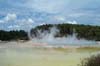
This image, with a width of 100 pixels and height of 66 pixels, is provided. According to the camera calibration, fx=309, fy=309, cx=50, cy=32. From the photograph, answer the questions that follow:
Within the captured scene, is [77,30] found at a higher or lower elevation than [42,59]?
lower

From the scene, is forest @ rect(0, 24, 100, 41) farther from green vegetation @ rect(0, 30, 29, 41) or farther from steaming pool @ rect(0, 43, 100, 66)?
steaming pool @ rect(0, 43, 100, 66)

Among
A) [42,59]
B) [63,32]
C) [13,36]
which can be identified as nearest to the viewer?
[42,59]

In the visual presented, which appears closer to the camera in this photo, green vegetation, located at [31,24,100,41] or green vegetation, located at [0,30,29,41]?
green vegetation, located at [0,30,29,41]

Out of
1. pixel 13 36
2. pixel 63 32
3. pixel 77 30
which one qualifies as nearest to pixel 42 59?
pixel 13 36

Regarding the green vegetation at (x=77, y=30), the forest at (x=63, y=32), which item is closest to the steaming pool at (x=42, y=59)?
the forest at (x=63, y=32)

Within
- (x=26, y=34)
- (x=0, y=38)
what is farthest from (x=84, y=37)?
(x=0, y=38)

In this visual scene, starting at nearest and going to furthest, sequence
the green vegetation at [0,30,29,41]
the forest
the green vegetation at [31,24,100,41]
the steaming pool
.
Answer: the steaming pool < the green vegetation at [0,30,29,41] < the forest < the green vegetation at [31,24,100,41]

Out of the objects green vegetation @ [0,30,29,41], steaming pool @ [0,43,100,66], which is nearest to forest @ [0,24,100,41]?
green vegetation @ [0,30,29,41]

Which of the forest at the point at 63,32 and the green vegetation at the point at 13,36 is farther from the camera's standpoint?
the forest at the point at 63,32

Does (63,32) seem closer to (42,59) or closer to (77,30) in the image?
(77,30)

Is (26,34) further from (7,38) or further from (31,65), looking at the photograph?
(31,65)

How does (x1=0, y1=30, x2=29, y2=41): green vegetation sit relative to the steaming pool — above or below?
below

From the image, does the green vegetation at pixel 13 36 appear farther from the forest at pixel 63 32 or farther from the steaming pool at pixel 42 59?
the steaming pool at pixel 42 59

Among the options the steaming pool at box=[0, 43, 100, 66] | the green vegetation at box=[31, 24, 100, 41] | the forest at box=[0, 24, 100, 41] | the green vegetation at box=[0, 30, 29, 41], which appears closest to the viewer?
the steaming pool at box=[0, 43, 100, 66]
